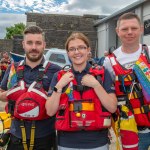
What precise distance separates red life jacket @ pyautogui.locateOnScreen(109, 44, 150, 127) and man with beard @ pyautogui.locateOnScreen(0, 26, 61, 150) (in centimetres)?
72

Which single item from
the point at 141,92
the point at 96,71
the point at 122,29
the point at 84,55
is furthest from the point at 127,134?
the point at 122,29

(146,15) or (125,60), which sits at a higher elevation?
(146,15)

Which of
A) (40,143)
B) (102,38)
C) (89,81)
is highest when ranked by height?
(102,38)

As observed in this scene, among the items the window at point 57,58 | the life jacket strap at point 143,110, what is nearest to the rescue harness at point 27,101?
the life jacket strap at point 143,110

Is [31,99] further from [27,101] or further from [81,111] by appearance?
[81,111]

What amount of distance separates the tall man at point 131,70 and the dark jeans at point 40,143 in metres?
0.84

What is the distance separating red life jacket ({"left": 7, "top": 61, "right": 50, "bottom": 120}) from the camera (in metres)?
3.02

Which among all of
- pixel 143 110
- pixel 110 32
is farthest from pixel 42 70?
pixel 110 32

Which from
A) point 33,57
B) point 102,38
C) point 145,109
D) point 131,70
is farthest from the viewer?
point 102,38

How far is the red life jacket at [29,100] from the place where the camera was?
9.92 feet

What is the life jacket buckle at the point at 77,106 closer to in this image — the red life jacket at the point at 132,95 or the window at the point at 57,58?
the red life jacket at the point at 132,95

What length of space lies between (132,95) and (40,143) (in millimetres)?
1040

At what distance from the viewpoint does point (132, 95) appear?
297 centimetres

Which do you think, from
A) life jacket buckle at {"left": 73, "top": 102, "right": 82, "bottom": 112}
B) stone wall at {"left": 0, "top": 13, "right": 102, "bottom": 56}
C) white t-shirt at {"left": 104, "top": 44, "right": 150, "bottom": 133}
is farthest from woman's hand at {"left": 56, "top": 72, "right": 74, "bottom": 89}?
stone wall at {"left": 0, "top": 13, "right": 102, "bottom": 56}
